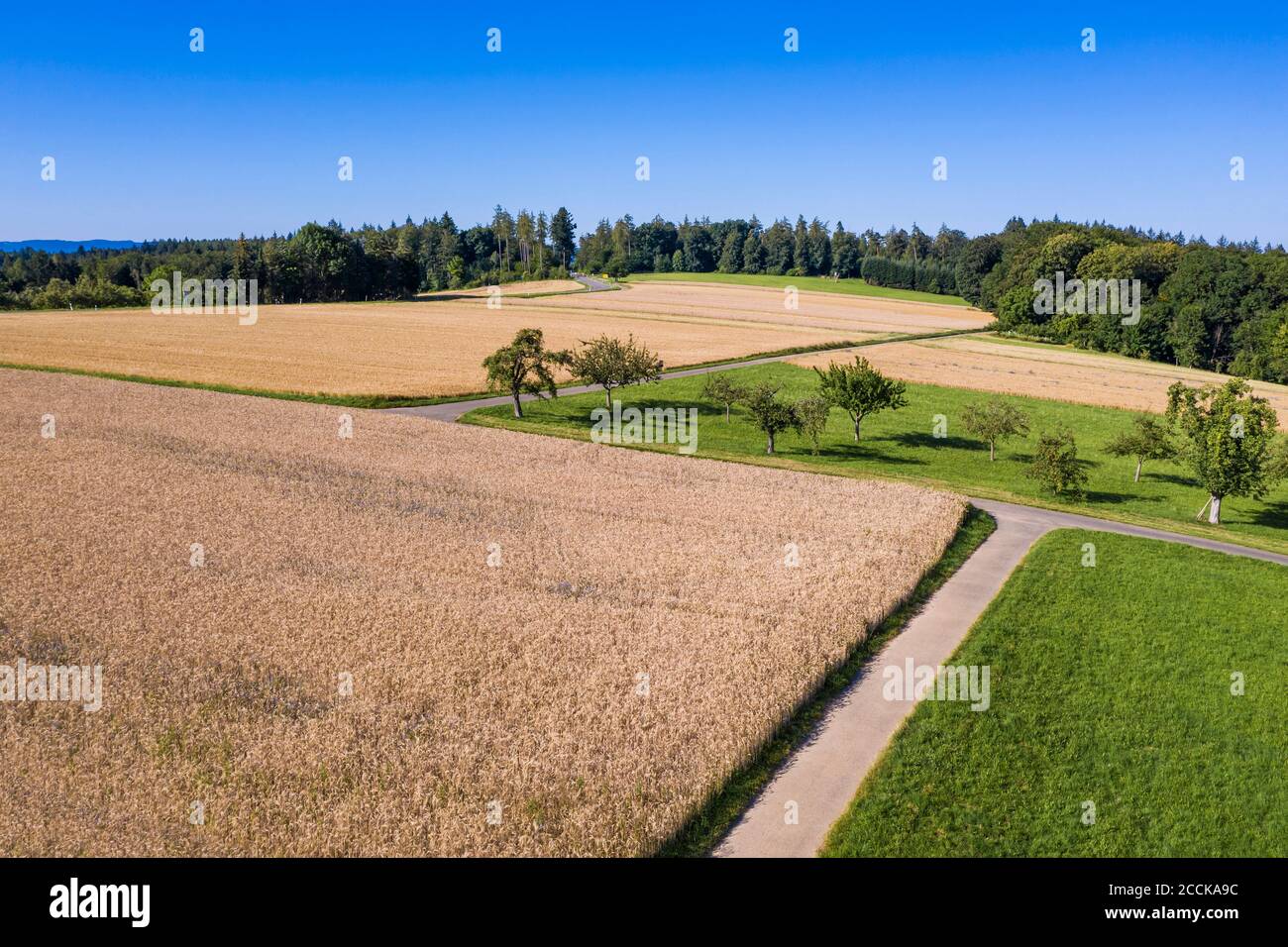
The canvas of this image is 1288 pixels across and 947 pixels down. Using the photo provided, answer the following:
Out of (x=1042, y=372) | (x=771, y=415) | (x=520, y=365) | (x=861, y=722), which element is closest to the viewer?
(x=861, y=722)

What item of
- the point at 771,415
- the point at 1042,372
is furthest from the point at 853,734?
the point at 1042,372

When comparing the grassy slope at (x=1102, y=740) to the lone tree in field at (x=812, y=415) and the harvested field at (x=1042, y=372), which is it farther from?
the harvested field at (x=1042, y=372)

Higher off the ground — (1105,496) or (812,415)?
(812,415)

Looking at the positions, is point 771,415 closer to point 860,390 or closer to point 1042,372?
point 860,390

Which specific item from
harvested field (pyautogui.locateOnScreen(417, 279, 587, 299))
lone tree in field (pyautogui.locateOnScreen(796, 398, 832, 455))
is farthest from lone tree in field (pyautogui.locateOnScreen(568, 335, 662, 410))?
harvested field (pyautogui.locateOnScreen(417, 279, 587, 299))

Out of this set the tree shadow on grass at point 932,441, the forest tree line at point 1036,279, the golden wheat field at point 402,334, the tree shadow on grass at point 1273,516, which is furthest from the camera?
the forest tree line at point 1036,279

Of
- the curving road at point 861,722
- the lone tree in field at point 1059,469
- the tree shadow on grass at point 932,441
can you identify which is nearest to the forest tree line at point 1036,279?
the tree shadow on grass at point 932,441
